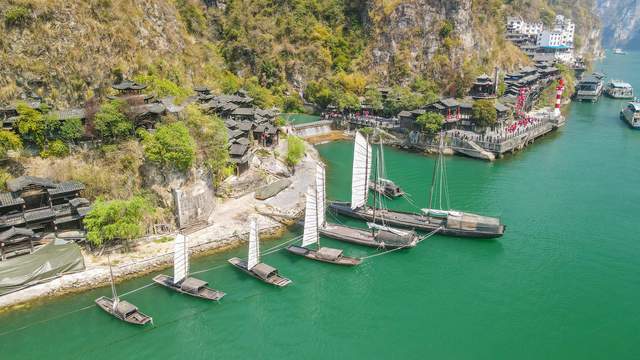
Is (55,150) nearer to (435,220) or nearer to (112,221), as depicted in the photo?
(112,221)

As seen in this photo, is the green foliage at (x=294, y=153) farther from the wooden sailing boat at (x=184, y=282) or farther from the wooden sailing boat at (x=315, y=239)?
the wooden sailing boat at (x=184, y=282)

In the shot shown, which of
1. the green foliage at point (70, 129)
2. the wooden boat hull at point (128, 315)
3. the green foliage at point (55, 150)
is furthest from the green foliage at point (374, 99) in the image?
the wooden boat hull at point (128, 315)

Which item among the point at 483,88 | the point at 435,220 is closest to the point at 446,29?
the point at 483,88

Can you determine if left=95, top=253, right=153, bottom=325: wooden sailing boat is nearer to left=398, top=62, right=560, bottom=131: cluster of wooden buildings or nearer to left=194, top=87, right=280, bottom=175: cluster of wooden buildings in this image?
left=194, top=87, right=280, bottom=175: cluster of wooden buildings

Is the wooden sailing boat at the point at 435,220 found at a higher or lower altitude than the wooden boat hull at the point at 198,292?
higher

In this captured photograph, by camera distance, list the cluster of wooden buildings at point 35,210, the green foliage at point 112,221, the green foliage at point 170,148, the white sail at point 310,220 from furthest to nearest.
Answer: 1. the green foliage at point 170,148
2. the white sail at point 310,220
3. the green foliage at point 112,221
4. the cluster of wooden buildings at point 35,210

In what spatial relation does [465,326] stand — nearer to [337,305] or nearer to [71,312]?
[337,305]

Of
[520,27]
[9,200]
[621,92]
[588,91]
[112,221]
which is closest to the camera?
[9,200]
